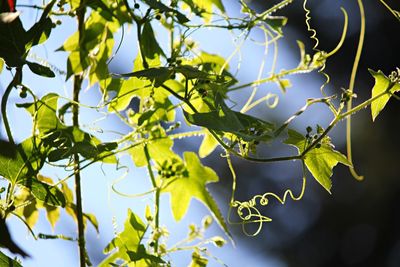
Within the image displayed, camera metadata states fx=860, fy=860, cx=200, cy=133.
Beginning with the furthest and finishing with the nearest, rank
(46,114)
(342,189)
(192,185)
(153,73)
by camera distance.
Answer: (342,189), (192,185), (46,114), (153,73)

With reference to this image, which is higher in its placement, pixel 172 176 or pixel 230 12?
pixel 230 12

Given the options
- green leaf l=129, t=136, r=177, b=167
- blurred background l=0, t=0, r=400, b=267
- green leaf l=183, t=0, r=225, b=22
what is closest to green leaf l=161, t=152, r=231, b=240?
green leaf l=129, t=136, r=177, b=167

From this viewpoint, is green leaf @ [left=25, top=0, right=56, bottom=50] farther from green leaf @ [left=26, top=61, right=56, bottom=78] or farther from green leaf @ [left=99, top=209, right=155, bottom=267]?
green leaf @ [left=99, top=209, right=155, bottom=267]

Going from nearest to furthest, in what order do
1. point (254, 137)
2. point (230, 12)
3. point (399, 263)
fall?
point (254, 137) → point (230, 12) → point (399, 263)

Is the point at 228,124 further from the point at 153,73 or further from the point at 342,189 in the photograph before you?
the point at 342,189

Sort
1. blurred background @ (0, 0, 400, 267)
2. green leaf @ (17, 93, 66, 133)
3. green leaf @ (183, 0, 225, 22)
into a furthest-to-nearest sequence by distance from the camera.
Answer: blurred background @ (0, 0, 400, 267), green leaf @ (183, 0, 225, 22), green leaf @ (17, 93, 66, 133)

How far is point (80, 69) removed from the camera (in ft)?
2.49

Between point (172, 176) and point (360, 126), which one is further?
point (360, 126)

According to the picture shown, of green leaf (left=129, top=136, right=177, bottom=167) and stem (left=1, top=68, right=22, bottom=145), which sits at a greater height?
stem (left=1, top=68, right=22, bottom=145)

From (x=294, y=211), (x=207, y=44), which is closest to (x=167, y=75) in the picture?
(x=207, y=44)

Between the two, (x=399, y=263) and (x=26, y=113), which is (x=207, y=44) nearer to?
(x=26, y=113)

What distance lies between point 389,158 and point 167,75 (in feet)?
7.09

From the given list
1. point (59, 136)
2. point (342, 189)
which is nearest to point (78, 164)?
point (59, 136)

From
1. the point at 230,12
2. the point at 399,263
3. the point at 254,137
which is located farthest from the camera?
the point at 399,263
